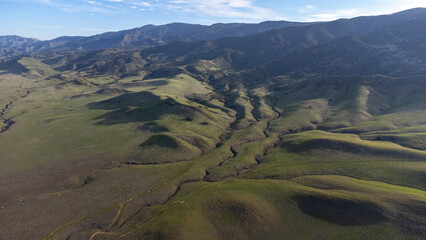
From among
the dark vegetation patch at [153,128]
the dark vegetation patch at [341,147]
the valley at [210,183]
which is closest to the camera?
the valley at [210,183]

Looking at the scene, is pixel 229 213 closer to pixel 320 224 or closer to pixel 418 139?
pixel 320 224

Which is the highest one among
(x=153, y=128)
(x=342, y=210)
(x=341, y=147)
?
(x=341, y=147)

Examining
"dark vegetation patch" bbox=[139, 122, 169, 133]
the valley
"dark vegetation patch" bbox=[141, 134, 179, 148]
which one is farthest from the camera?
"dark vegetation patch" bbox=[139, 122, 169, 133]

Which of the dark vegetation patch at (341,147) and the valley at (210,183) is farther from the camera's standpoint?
the dark vegetation patch at (341,147)

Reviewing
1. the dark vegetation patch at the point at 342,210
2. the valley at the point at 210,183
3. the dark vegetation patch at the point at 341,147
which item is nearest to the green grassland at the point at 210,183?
the dark vegetation patch at the point at 342,210

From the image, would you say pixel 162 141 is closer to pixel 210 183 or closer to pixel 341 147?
pixel 210 183

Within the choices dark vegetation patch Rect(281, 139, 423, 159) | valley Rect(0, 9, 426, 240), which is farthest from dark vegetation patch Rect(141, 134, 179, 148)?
dark vegetation patch Rect(281, 139, 423, 159)

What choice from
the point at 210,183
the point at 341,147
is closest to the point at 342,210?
the point at 210,183

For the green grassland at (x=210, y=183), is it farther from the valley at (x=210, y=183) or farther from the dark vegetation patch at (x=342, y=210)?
the valley at (x=210, y=183)

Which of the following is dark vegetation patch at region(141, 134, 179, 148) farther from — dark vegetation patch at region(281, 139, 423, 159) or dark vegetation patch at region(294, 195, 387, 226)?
dark vegetation patch at region(294, 195, 387, 226)
